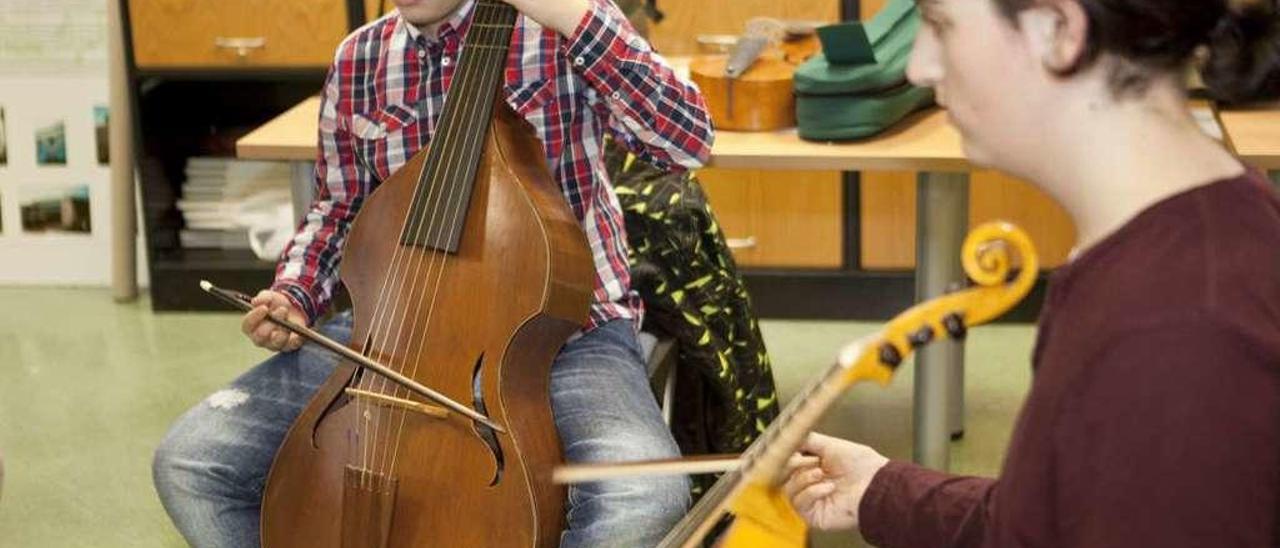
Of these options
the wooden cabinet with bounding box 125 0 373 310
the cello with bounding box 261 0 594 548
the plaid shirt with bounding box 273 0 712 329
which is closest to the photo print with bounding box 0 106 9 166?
the wooden cabinet with bounding box 125 0 373 310

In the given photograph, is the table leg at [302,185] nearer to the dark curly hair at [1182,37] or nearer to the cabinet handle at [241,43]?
the cabinet handle at [241,43]

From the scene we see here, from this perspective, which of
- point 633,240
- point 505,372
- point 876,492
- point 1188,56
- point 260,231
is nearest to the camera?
point 1188,56

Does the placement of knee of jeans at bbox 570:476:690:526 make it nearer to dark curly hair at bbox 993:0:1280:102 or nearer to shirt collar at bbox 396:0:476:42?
shirt collar at bbox 396:0:476:42

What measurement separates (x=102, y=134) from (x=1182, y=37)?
3.12m

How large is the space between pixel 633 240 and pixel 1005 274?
Answer: 1215 mm

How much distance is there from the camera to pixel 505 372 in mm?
1730

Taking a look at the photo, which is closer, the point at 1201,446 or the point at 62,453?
the point at 1201,446

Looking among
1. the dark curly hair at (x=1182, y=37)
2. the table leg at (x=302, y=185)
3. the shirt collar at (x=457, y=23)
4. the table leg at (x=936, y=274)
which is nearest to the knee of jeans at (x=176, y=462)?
the shirt collar at (x=457, y=23)

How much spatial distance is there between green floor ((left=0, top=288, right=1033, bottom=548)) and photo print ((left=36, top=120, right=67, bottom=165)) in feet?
0.93

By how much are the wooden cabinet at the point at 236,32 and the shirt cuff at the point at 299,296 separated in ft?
5.03

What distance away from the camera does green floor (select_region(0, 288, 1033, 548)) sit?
2.77 metres

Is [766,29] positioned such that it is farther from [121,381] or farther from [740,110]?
[121,381]

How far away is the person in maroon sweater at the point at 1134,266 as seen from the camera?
95cm

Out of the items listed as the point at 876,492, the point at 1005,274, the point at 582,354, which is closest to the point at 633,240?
the point at 582,354
